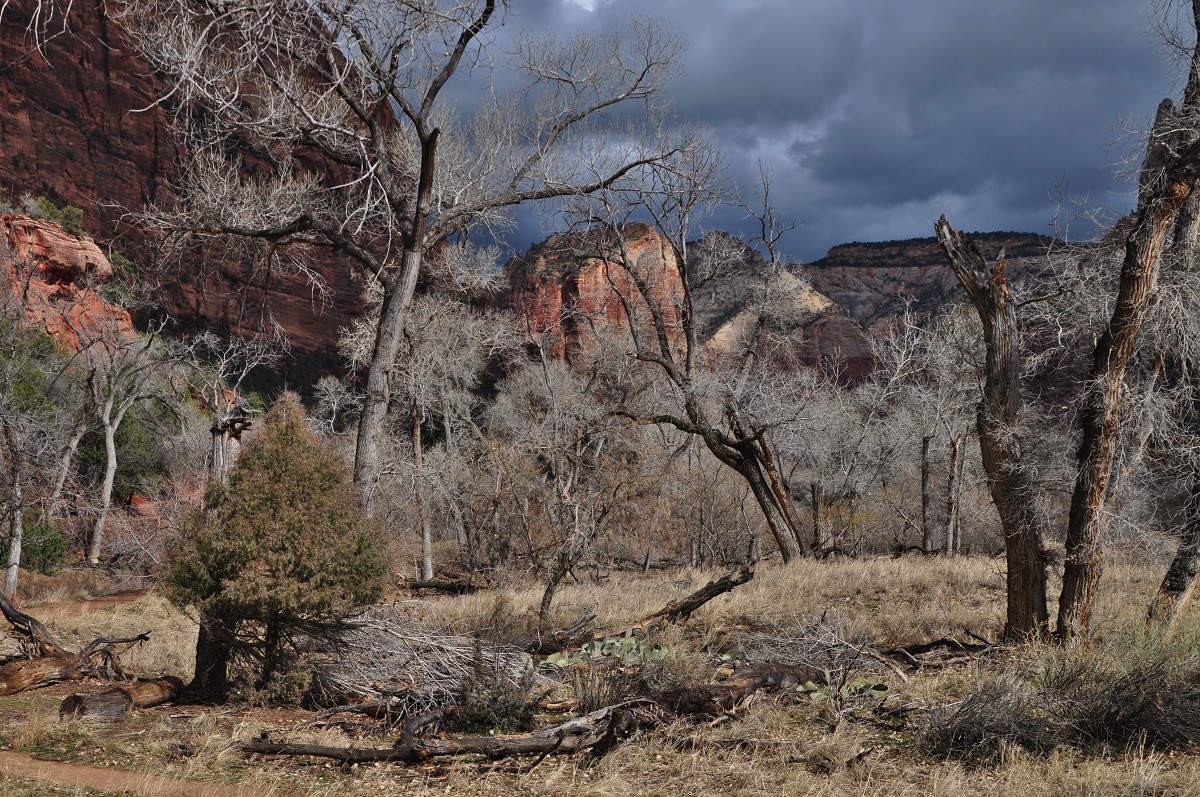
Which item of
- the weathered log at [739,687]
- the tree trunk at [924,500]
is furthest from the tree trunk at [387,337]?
the tree trunk at [924,500]

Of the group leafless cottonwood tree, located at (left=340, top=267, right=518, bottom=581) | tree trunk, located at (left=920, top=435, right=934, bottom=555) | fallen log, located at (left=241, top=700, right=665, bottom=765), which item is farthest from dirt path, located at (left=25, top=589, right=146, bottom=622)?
tree trunk, located at (left=920, top=435, right=934, bottom=555)

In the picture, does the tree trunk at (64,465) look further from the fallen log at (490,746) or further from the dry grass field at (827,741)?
the fallen log at (490,746)

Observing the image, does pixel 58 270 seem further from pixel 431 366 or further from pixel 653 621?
pixel 653 621

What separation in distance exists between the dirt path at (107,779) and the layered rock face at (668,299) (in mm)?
10783

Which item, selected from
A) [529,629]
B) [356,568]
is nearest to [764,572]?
[529,629]

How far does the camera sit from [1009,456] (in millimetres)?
8008

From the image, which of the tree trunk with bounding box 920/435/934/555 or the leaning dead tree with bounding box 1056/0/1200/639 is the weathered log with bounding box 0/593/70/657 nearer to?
the leaning dead tree with bounding box 1056/0/1200/639

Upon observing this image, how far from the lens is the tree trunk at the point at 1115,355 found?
7.24 meters

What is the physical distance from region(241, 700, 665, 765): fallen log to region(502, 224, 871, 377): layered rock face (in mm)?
10041

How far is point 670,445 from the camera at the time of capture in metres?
22.6

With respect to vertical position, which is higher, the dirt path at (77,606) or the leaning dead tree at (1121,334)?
the leaning dead tree at (1121,334)

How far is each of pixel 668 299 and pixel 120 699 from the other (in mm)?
18949

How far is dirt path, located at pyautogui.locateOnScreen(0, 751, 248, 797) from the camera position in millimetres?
4359

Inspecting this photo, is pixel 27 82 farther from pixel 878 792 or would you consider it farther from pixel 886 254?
pixel 886 254
